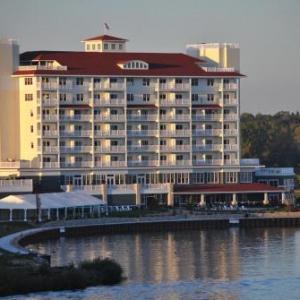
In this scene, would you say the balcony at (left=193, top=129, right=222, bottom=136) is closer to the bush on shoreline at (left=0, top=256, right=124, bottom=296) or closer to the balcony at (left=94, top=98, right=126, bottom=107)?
the balcony at (left=94, top=98, right=126, bottom=107)

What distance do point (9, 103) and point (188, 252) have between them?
124 feet

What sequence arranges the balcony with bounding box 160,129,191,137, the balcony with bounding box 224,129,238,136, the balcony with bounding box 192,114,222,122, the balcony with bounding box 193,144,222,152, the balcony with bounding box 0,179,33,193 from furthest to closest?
the balcony with bounding box 224,129,238,136 < the balcony with bounding box 193,144,222,152 < the balcony with bounding box 192,114,222,122 < the balcony with bounding box 160,129,191,137 < the balcony with bounding box 0,179,33,193

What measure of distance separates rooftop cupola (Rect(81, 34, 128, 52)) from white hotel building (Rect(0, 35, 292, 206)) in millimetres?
131

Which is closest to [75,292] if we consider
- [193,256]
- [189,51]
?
[193,256]

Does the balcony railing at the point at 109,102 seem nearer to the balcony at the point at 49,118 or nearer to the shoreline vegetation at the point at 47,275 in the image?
the balcony at the point at 49,118

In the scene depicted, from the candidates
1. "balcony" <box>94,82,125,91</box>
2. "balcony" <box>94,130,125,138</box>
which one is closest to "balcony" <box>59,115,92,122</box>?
"balcony" <box>94,130,125,138</box>

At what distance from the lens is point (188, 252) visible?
412 feet

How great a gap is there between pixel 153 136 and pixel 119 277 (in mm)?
57403

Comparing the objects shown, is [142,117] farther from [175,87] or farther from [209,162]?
[209,162]

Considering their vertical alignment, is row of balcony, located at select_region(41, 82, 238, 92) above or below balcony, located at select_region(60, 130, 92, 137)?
above

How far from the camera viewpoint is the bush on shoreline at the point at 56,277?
99188 millimetres

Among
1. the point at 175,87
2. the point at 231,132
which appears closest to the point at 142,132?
the point at 175,87

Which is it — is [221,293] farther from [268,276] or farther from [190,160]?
[190,160]

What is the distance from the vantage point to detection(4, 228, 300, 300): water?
100750 mm
